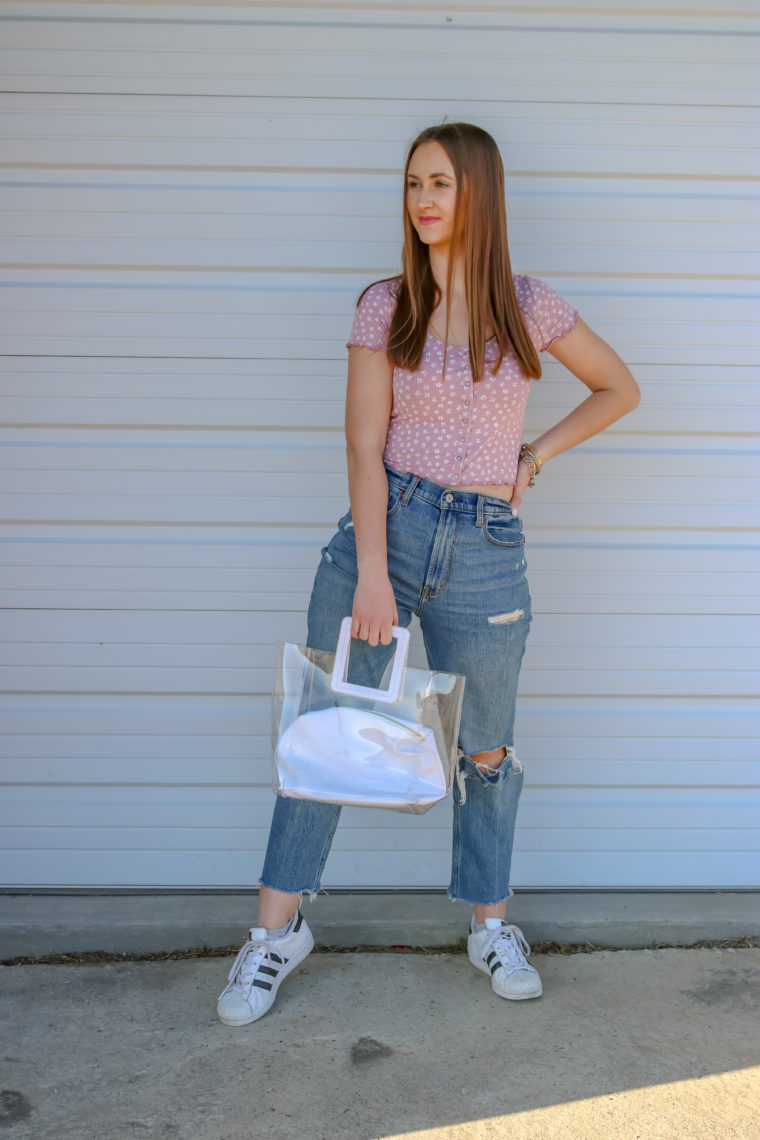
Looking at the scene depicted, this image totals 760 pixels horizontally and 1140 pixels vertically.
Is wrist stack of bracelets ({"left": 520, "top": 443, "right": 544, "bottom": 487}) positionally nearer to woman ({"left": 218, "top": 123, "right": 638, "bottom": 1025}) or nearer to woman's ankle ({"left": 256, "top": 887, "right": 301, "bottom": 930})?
woman ({"left": 218, "top": 123, "right": 638, "bottom": 1025})

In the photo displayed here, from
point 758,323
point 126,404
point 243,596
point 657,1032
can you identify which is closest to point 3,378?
point 126,404

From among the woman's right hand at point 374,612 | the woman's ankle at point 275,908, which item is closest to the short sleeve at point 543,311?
the woman's right hand at point 374,612

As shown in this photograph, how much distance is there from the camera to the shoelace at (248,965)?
2287mm

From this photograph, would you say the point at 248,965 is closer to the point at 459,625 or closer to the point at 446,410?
the point at 459,625

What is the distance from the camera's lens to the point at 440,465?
218 cm

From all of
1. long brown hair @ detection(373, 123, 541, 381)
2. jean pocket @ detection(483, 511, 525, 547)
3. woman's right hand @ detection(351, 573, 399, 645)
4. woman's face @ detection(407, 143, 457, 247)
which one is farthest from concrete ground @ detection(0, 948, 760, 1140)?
woman's face @ detection(407, 143, 457, 247)

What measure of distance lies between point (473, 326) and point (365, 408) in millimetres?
290

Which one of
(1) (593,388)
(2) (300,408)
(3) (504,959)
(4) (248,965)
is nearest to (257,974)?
(4) (248,965)

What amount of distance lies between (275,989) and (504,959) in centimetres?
55

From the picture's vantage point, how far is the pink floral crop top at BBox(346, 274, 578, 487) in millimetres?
2166

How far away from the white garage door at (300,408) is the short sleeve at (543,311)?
47cm

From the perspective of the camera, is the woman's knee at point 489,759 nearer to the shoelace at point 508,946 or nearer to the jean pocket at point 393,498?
the shoelace at point 508,946

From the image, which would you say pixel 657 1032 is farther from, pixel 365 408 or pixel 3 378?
pixel 3 378

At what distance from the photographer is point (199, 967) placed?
2.56 m
